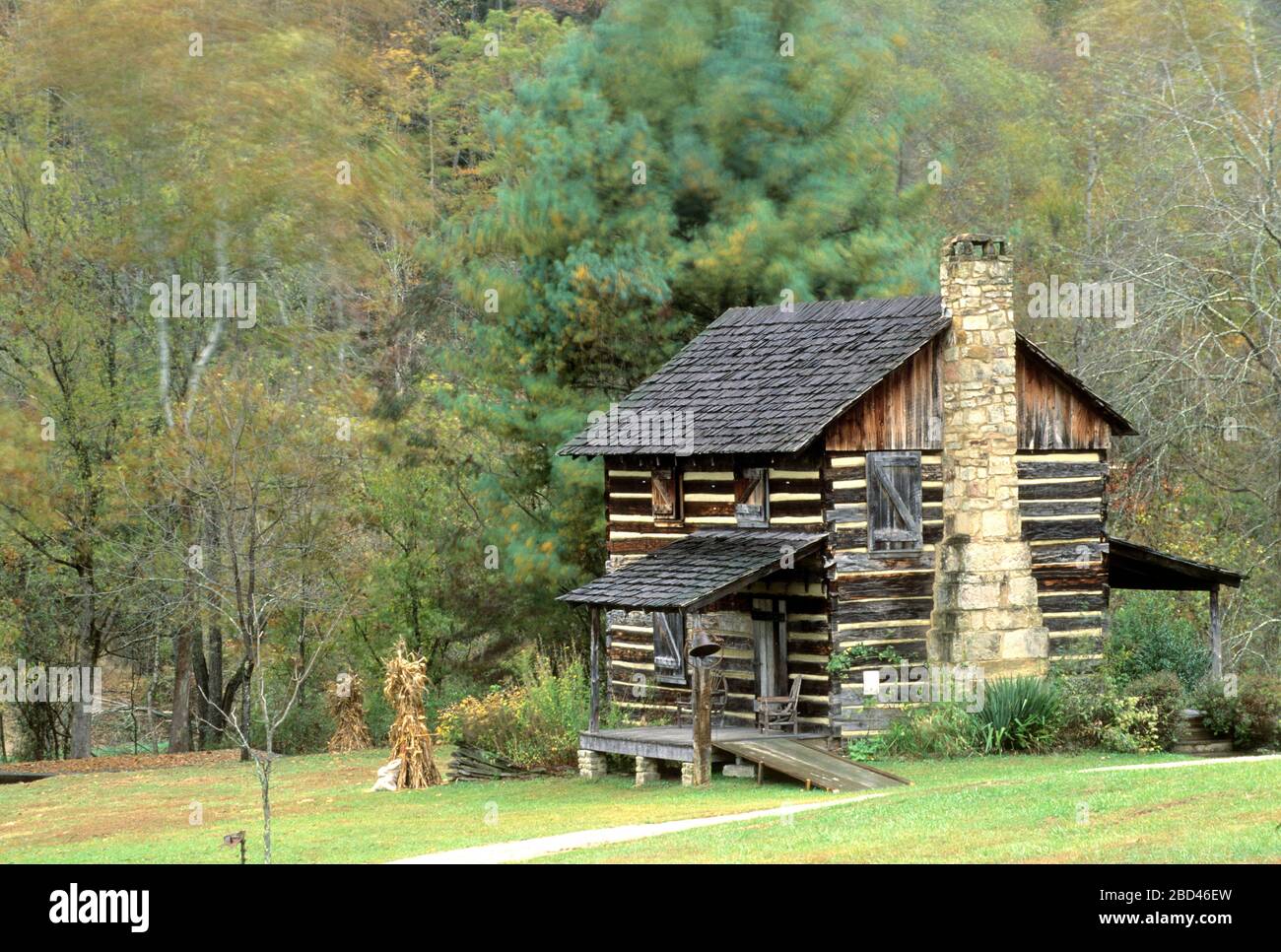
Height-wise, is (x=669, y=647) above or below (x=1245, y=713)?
above

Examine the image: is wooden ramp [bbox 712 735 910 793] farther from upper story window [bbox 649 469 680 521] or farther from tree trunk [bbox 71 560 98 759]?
tree trunk [bbox 71 560 98 759]

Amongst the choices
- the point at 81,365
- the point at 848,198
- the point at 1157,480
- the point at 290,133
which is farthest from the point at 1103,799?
the point at 290,133

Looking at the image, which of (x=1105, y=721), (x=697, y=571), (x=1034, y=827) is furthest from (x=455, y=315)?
(x=1034, y=827)

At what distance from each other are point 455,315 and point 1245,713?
82.2 feet

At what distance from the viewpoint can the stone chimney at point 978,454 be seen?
27.5 meters

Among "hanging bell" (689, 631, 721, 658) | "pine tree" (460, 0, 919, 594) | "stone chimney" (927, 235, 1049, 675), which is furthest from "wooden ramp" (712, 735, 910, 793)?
"pine tree" (460, 0, 919, 594)

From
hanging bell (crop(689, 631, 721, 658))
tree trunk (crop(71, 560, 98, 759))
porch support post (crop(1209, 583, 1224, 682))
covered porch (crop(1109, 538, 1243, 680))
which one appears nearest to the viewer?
hanging bell (crop(689, 631, 721, 658))

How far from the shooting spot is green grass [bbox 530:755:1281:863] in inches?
611

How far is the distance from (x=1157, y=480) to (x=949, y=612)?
8.99 metres

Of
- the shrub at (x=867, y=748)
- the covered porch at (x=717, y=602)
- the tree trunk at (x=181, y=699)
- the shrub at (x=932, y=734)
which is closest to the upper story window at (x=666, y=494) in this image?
the covered porch at (x=717, y=602)

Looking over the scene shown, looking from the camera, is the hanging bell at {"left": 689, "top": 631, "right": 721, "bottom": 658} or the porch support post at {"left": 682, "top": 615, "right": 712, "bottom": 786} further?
the porch support post at {"left": 682, "top": 615, "right": 712, "bottom": 786}

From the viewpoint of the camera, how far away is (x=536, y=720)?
29.8 metres

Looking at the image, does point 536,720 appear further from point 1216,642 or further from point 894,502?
point 1216,642

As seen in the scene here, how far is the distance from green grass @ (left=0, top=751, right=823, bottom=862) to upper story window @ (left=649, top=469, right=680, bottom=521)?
4725 mm
